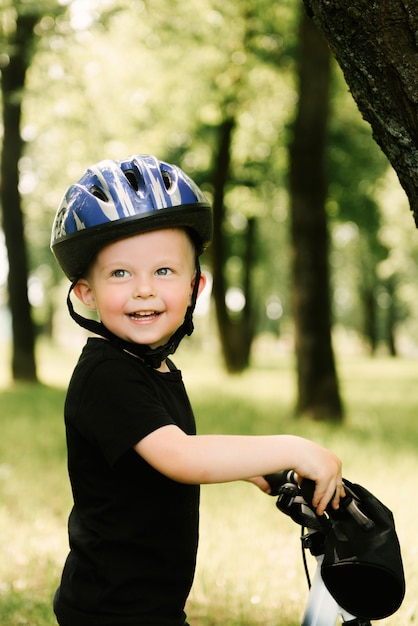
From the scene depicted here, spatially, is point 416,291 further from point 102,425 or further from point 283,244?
point 102,425

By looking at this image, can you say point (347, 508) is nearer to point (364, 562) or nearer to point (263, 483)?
point (364, 562)

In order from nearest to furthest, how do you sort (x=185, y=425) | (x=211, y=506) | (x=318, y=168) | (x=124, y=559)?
(x=124, y=559), (x=185, y=425), (x=211, y=506), (x=318, y=168)

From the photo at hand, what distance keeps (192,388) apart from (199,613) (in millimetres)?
11654

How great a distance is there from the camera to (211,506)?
5.77 m

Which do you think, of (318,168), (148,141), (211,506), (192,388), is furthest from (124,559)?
(148,141)

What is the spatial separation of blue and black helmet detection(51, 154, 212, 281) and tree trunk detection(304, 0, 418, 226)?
0.62 metres

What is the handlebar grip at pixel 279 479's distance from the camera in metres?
2.29

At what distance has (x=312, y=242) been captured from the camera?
10.4m

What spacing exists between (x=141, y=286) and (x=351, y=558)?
95cm

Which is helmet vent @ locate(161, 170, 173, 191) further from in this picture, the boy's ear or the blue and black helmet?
the boy's ear

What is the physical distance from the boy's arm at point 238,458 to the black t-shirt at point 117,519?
130mm

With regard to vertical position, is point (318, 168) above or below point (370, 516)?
above

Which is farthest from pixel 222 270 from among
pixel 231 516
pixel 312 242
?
pixel 231 516

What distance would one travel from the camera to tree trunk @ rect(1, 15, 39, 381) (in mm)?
16375
